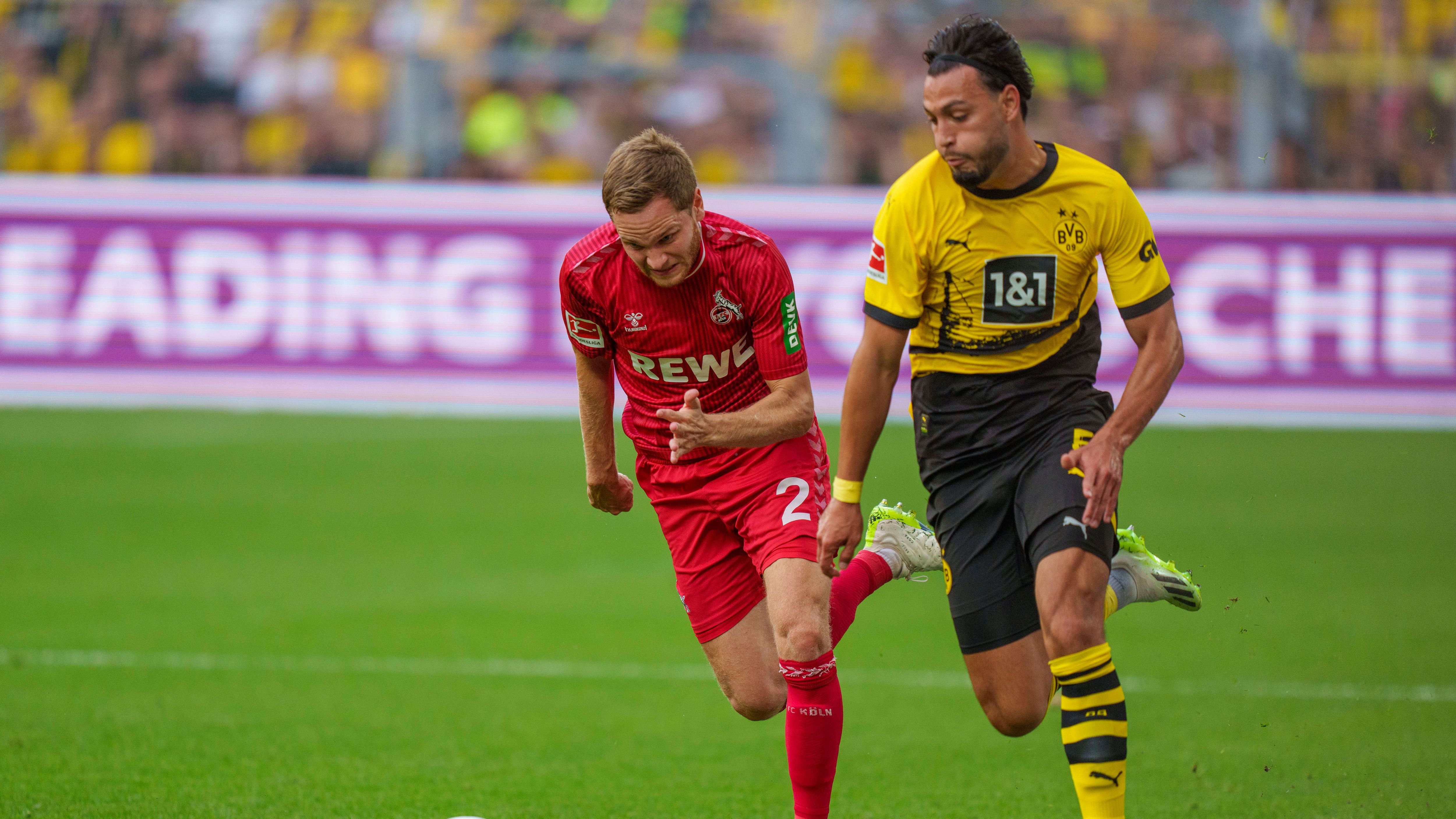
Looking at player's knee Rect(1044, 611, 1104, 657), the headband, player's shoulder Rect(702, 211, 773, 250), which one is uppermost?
the headband

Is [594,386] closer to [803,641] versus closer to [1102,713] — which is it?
[803,641]

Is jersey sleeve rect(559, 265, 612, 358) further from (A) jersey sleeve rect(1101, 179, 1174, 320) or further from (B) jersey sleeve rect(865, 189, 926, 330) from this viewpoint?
(A) jersey sleeve rect(1101, 179, 1174, 320)

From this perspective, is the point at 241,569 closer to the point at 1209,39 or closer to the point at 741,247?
the point at 741,247

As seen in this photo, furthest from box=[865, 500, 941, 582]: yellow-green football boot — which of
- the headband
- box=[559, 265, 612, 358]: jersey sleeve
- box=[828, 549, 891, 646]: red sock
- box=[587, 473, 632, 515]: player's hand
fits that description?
the headband

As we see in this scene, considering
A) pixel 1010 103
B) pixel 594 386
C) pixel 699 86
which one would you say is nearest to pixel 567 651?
pixel 594 386

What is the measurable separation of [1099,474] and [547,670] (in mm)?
3831

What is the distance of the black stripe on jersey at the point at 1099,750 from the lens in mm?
4137

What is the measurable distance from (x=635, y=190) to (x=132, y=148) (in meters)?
12.3

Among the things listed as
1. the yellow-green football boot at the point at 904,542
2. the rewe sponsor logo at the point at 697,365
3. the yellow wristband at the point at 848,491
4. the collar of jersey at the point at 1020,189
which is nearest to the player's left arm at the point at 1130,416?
the collar of jersey at the point at 1020,189

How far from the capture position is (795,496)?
4934 millimetres

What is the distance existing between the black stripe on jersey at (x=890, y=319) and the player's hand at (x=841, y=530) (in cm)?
53

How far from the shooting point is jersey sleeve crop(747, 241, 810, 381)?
15.6 feet

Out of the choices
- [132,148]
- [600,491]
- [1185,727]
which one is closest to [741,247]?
[600,491]

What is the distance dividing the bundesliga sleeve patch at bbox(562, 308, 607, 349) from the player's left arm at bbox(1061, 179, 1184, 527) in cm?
150
